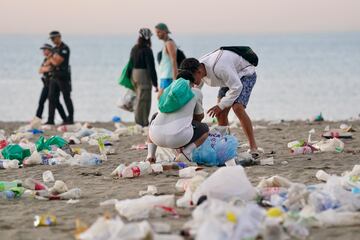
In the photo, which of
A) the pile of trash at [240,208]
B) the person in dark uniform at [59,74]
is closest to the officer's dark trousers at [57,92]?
the person in dark uniform at [59,74]

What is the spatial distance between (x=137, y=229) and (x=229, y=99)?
12.3 ft

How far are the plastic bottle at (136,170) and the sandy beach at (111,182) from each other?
0.25ft

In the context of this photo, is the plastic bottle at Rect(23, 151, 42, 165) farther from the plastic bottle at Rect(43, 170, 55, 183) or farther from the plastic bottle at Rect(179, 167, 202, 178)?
the plastic bottle at Rect(179, 167, 202, 178)

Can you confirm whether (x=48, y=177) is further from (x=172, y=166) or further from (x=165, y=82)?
(x=165, y=82)

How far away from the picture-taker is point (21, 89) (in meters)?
38.2

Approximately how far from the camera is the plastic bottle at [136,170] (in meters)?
8.50

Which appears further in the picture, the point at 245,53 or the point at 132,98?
the point at 132,98

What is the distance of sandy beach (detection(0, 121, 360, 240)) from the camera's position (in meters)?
6.29

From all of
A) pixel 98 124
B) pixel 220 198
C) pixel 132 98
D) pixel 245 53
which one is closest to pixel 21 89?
pixel 98 124

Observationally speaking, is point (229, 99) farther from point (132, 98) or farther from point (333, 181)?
point (132, 98)

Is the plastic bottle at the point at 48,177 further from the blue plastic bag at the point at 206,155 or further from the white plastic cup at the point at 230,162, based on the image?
the white plastic cup at the point at 230,162

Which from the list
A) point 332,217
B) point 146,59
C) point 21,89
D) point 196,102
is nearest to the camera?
point 332,217

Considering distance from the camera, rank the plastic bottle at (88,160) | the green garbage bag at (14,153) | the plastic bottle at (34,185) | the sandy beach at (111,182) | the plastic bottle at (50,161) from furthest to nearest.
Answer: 1. the green garbage bag at (14,153)
2. the plastic bottle at (50,161)
3. the plastic bottle at (88,160)
4. the plastic bottle at (34,185)
5. the sandy beach at (111,182)

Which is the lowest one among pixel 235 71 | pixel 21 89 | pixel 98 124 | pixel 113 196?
pixel 21 89
